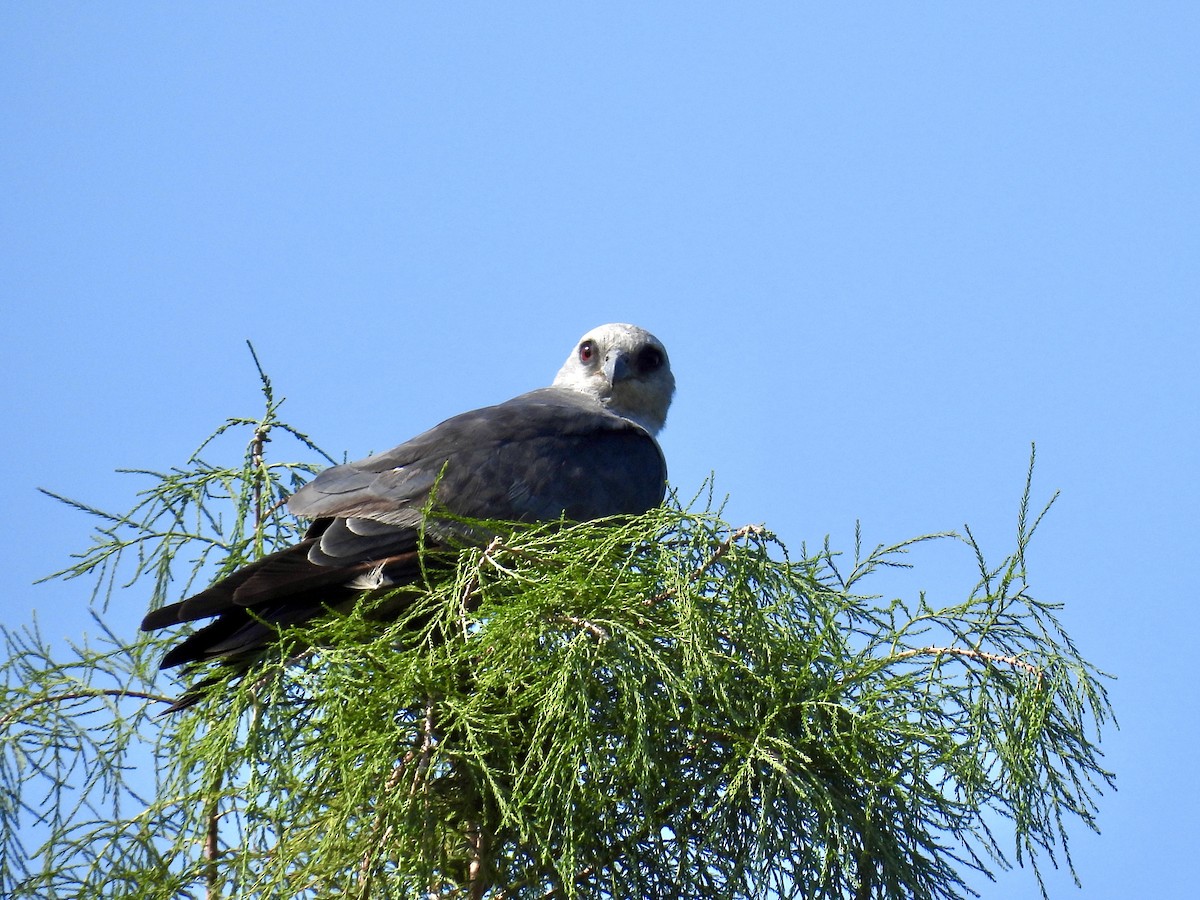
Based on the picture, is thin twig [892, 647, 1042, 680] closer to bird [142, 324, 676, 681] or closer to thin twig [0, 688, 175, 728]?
bird [142, 324, 676, 681]

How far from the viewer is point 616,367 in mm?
7914

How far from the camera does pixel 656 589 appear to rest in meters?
3.86

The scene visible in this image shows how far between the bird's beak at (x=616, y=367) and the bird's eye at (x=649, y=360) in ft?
0.44

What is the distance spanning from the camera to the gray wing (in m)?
4.44

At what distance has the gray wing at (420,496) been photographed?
444 cm

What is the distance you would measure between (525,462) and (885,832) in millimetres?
2473

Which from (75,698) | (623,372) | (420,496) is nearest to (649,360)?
(623,372)

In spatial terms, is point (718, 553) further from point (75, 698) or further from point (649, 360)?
point (649, 360)

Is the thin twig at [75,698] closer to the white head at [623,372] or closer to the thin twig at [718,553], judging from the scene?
the thin twig at [718,553]

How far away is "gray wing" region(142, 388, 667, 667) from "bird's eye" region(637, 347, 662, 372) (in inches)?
53.7

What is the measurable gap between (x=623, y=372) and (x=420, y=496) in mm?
2954

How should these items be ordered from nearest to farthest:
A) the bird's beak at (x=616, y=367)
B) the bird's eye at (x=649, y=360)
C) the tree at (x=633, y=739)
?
1. the tree at (x=633, y=739)
2. the bird's beak at (x=616, y=367)
3. the bird's eye at (x=649, y=360)

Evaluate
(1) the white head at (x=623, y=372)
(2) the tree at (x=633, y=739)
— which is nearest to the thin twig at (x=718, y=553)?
(2) the tree at (x=633, y=739)

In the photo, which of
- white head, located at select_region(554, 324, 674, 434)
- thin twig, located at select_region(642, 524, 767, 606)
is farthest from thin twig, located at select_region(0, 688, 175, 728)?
white head, located at select_region(554, 324, 674, 434)
